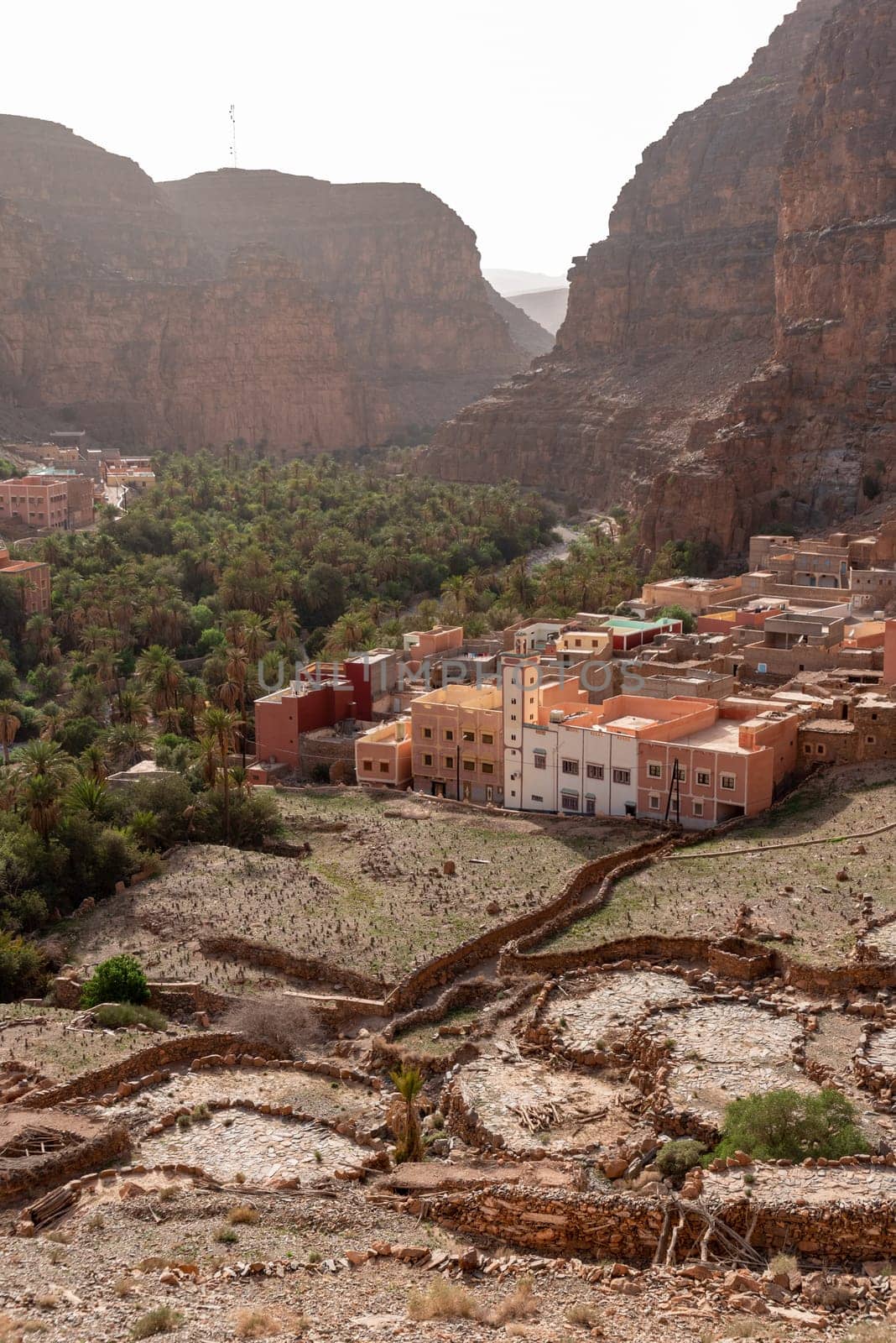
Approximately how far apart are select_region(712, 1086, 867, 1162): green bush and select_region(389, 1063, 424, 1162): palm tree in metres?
3.69

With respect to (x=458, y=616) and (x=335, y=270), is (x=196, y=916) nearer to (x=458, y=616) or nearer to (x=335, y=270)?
(x=458, y=616)

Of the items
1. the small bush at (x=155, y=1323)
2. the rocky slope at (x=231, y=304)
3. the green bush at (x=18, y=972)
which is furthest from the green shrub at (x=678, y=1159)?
the rocky slope at (x=231, y=304)

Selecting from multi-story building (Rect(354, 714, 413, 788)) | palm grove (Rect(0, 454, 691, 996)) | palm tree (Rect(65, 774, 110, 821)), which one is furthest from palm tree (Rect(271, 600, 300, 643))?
palm tree (Rect(65, 774, 110, 821))

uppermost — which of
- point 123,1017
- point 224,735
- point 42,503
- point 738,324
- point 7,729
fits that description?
point 738,324

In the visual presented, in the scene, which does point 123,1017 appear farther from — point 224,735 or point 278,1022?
point 224,735

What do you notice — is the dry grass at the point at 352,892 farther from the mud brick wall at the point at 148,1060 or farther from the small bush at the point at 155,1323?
the small bush at the point at 155,1323

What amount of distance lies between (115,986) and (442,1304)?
13.2 m

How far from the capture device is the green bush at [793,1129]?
18.2m

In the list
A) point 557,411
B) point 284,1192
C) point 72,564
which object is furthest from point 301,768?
point 557,411

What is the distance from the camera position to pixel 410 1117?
19.9 m

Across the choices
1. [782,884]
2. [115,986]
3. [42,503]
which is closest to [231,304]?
[42,503]

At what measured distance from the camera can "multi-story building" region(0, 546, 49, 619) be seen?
66.7m

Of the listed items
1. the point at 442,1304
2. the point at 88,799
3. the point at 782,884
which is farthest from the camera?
the point at 88,799

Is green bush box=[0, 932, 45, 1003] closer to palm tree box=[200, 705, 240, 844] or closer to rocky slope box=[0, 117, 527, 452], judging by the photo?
palm tree box=[200, 705, 240, 844]
